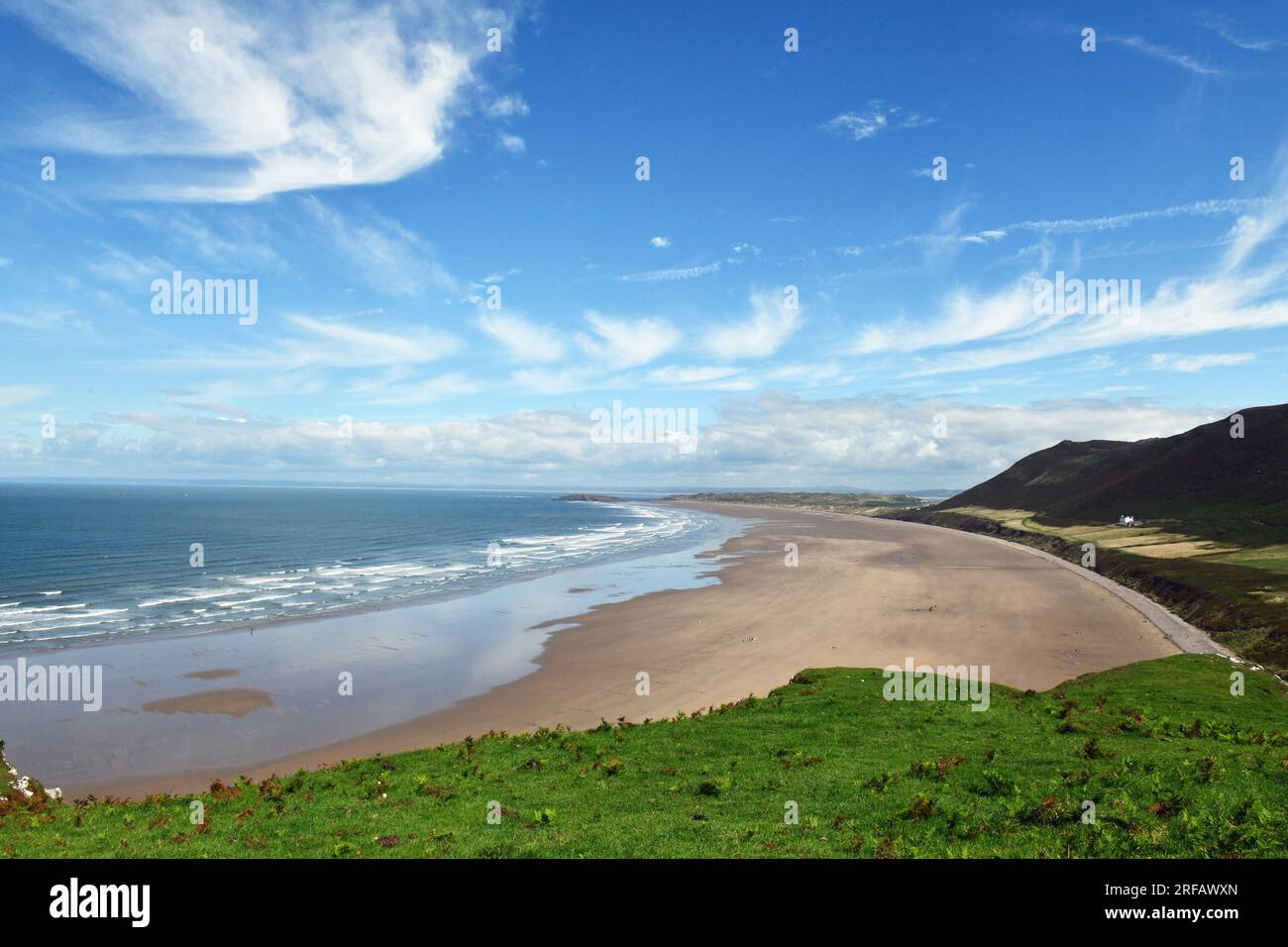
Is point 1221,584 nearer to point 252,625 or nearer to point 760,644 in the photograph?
point 760,644

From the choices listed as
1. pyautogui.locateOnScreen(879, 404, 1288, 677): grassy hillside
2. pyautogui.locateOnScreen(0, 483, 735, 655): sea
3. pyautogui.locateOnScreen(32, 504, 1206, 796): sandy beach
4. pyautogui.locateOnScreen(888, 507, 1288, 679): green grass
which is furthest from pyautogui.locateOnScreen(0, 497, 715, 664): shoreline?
pyautogui.locateOnScreen(879, 404, 1288, 677): grassy hillside

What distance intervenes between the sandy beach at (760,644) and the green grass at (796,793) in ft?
27.2

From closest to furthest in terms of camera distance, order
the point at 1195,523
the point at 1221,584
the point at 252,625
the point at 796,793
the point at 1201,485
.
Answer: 1. the point at 796,793
2. the point at 252,625
3. the point at 1221,584
4. the point at 1195,523
5. the point at 1201,485

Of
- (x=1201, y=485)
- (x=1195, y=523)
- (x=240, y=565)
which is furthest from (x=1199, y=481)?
(x=240, y=565)

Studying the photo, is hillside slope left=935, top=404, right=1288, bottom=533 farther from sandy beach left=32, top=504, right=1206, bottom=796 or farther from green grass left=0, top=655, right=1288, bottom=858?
green grass left=0, top=655, right=1288, bottom=858

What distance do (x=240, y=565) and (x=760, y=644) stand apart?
241 ft

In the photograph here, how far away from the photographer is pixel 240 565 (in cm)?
8825

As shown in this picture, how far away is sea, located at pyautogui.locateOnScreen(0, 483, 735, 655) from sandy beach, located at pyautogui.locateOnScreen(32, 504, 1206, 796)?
18.5 metres

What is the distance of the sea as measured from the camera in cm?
5466

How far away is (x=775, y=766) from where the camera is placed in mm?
19734

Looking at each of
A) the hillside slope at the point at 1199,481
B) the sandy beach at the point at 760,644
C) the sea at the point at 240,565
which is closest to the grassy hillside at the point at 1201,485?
the hillside slope at the point at 1199,481
